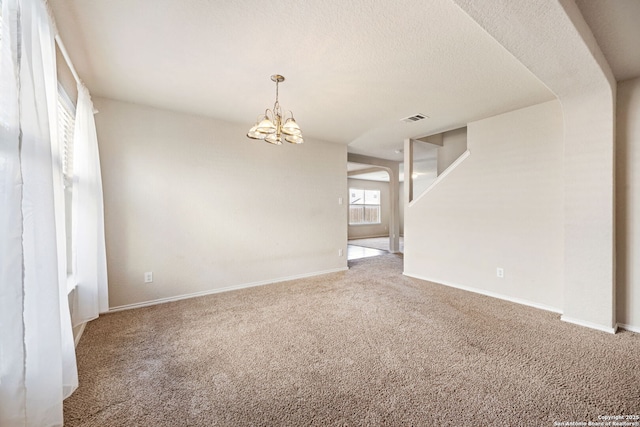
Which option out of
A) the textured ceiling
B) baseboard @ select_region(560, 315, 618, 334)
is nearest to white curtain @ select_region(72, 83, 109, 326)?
the textured ceiling

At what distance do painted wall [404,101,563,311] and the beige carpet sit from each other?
488 mm

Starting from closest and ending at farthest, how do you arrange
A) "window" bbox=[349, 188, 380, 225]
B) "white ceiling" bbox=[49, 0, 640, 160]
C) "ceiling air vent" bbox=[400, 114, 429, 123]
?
1. "white ceiling" bbox=[49, 0, 640, 160]
2. "ceiling air vent" bbox=[400, 114, 429, 123]
3. "window" bbox=[349, 188, 380, 225]

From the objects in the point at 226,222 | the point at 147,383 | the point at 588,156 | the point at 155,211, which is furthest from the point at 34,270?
the point at 588,156

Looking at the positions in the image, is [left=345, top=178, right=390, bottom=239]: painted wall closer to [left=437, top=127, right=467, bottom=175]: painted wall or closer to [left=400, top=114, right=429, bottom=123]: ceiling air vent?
[left=437, top=127, right=467, bottom=175]: painted wall

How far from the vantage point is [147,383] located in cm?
179

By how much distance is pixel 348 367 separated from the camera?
6.42 ft

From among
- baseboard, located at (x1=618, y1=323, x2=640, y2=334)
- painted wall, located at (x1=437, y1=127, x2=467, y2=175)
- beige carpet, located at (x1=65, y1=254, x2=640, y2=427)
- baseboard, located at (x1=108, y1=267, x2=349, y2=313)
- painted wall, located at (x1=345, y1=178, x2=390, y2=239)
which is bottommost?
baseboard, located at (x1=618, y1=323, x2=640, y2=334)

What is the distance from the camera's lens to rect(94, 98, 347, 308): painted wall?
3143 mm

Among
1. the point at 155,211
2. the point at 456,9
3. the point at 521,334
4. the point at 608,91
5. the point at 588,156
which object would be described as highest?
the point at 456,9

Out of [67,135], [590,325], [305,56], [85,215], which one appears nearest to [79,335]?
[85,215]

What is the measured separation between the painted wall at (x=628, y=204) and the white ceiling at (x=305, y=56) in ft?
1.05

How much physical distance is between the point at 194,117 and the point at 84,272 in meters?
2.18

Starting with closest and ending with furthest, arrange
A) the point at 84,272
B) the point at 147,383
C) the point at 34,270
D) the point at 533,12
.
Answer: the point at 34,270, the point at 533,12, the point at 147,383, the point at 84,272

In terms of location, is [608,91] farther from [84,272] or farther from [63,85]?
[84,272]
